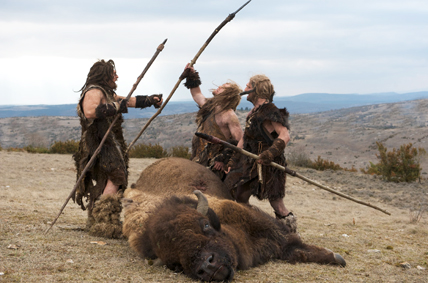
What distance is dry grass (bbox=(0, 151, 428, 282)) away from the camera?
3920mm

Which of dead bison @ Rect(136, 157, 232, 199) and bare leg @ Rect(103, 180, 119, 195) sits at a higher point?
dead bison @ Rect(136, 157, 232, 199)

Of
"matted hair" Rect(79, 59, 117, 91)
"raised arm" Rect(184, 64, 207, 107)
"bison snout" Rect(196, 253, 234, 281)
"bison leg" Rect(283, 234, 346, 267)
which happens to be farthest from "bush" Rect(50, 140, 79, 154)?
"bison snout" Rect(196, 253, 234, 281)

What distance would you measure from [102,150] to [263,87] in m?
2.24

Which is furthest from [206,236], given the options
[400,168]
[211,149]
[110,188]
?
[400,168]

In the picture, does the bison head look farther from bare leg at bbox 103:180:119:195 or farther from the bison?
bare leg at bbox 103:180:119:195

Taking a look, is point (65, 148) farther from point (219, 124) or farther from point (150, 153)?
point (219, 124)

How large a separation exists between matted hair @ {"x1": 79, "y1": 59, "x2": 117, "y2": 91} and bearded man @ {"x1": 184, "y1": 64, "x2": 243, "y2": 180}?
121 cm

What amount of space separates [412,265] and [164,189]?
302 cm

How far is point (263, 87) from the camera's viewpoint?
19.0 ft

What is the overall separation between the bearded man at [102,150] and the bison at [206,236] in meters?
0.41

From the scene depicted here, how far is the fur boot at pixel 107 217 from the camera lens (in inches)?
219

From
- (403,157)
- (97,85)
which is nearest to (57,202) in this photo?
(97,85)

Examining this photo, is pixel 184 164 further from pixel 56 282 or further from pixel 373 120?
pixel 373 120

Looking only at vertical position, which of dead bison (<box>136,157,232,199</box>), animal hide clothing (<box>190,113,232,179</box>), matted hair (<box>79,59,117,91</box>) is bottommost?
dead bison (<box>136,157,232,199</box>)
